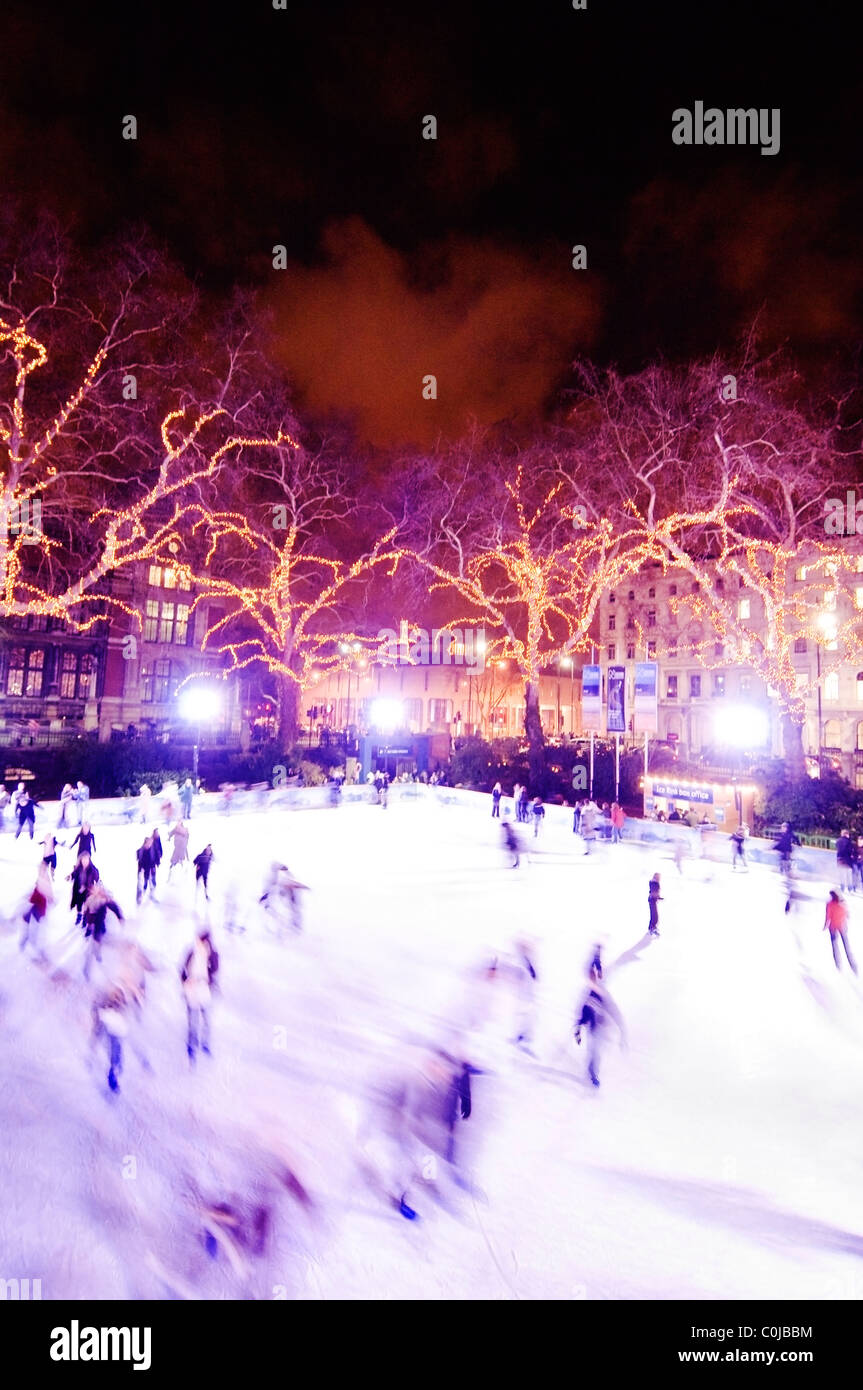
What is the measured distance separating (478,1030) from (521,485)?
21.5 meters

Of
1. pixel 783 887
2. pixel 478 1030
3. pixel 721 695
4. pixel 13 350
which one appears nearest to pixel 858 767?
pixel 721 695

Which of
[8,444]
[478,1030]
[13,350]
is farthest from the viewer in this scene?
[8,444]

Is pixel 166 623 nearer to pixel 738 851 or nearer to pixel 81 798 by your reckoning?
pixel 81 798

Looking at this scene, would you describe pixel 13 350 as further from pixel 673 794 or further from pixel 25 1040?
pixel 673 794

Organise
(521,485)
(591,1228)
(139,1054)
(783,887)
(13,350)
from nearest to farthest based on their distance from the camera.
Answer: (591,1228), (139,1054), (783,887), (13,350), (521,485)

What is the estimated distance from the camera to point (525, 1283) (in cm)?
471

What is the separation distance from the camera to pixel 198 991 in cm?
728

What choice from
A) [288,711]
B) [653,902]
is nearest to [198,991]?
[653,902]

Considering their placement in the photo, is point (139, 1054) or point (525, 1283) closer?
point (525, 1283)

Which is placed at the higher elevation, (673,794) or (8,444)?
(8,444)

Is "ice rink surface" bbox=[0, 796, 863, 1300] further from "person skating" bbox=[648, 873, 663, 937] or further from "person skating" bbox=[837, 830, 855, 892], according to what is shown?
"person skating" bbox=[837, 830, 855, 892]

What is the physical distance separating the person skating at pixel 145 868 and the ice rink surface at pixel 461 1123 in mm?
724

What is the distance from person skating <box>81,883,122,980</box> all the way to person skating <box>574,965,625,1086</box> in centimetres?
656

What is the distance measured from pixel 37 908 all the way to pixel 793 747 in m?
20.6
